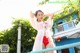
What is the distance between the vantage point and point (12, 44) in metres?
19.9

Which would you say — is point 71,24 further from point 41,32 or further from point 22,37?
point 41,32

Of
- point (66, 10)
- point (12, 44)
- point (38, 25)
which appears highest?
point (66, 10)

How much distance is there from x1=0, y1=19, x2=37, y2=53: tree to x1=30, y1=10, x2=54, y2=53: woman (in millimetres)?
15060

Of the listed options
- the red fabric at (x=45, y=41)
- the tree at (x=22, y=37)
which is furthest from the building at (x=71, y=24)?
the tree at (x=22, y=37)

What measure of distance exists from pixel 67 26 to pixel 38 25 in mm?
12565

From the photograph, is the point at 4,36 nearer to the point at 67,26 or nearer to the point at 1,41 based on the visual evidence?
the point at 1,41

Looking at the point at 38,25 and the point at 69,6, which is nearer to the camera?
the point at 38,25

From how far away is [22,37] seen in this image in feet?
65.8

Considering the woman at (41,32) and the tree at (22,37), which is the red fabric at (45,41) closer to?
the woman at (41,32)

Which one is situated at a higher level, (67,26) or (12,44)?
(67,26)

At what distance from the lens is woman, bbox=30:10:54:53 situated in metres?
4.16

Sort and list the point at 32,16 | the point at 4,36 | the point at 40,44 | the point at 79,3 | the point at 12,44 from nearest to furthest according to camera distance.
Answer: the point at 40,44 < the point at 32,16 < the point at 79,3 < the point at 12,44 < the point at 4,36

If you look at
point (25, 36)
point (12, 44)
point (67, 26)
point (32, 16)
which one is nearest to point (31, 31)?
point (25, 36)

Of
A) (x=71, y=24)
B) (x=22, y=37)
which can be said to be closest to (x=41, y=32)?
(x=71, y=24)
